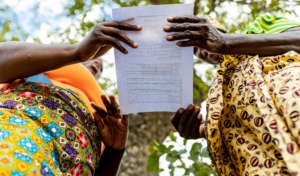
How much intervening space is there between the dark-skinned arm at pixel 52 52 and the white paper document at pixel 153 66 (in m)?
0.05

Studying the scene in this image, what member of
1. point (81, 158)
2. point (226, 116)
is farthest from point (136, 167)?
point (226, 116)

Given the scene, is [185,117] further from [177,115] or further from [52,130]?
[52,130]

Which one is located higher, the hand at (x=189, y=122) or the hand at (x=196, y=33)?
the hand at (x=196, y=33)

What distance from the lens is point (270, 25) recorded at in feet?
3.68

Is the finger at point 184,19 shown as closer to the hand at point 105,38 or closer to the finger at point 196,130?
the hand at point 105,38

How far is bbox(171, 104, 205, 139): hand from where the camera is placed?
116cm

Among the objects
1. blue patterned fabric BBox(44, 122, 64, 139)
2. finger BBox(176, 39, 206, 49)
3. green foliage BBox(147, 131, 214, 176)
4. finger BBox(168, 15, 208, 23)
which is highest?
finger BBox(168, 15, 208, 23)

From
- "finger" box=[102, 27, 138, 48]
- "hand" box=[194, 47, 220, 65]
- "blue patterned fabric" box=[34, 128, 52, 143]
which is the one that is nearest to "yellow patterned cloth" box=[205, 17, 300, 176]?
"hand" box=[194, 47, 220, 65]

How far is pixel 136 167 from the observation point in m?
2.20

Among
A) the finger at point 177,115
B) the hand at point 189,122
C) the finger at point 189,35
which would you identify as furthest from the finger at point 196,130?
the finger at point 189,35

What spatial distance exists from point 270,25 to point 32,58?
1282mm

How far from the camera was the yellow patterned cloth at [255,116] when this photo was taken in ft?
2.14

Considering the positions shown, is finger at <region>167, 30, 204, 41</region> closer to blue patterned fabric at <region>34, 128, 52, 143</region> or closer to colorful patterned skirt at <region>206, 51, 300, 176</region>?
colorful patterned skirt at <region>206, 51, 300, 176</region>

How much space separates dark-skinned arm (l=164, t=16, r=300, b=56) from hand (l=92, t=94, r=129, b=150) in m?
0.65
